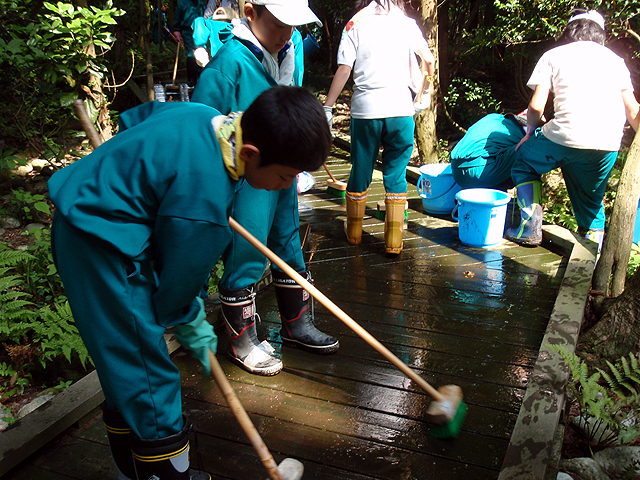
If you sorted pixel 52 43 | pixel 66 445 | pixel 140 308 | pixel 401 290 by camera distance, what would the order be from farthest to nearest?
pixel 52 43
pixel 401 290
pixel 66 445
pixel 140 308

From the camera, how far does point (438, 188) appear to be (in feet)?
17.5

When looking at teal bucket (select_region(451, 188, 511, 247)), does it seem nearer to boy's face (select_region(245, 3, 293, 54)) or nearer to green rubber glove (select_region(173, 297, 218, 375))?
boy's face (select_region(245, 3, 293, 54))

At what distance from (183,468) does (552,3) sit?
25.5 ft

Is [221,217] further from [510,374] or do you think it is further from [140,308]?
[510,374]

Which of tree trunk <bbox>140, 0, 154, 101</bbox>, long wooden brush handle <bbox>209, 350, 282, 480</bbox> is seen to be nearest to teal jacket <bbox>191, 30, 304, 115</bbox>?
Answer: long wooden brush handle <bbox>209, 350, 282, 480</bbox>

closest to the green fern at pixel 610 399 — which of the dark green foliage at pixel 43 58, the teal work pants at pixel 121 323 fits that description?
the teal work pants at pixel 121 323

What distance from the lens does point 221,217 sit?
Result: 1456 mm

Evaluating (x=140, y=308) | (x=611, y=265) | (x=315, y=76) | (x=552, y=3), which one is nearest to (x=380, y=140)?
(x=611, y=265)

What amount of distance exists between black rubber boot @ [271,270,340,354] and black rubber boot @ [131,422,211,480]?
1308mm

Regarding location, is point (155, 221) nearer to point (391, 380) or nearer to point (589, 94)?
point (391, 380)

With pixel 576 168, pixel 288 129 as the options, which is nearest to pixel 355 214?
pixel 576 168

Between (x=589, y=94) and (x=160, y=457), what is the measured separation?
3979 millimetres

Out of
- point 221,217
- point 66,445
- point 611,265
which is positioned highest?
point 221,217

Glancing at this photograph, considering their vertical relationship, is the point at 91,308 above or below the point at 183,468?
above
